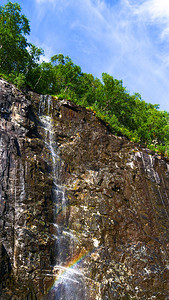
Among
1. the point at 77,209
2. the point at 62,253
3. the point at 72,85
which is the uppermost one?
the point at 72,85

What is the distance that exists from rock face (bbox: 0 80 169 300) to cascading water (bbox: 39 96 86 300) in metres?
0.05

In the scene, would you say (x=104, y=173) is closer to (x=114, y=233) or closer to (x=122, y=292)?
(x=114, y=233)

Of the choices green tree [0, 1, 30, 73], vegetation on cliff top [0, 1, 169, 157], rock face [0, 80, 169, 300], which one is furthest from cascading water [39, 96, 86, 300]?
green tree [0, 1, 30, 73]

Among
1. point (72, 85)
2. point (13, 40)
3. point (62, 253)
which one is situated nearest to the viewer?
point (62, 253)

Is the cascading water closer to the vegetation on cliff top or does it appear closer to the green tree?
the vegetation on cliff top

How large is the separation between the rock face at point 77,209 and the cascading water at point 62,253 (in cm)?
5

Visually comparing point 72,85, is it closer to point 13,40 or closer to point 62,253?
point 13,40

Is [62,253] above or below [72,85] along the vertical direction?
below

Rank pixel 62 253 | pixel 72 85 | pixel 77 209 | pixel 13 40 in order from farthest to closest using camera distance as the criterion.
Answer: pixel 72 85 → pixel 13 40 → pixel 77 209 → pixel 62 253

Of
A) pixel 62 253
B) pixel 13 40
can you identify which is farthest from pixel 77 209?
pixel 13 40

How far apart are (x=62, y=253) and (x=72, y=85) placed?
18513mm

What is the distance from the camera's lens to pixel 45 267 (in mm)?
11227

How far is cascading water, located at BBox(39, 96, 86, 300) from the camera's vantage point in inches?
437

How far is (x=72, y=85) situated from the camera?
86.1 ft
